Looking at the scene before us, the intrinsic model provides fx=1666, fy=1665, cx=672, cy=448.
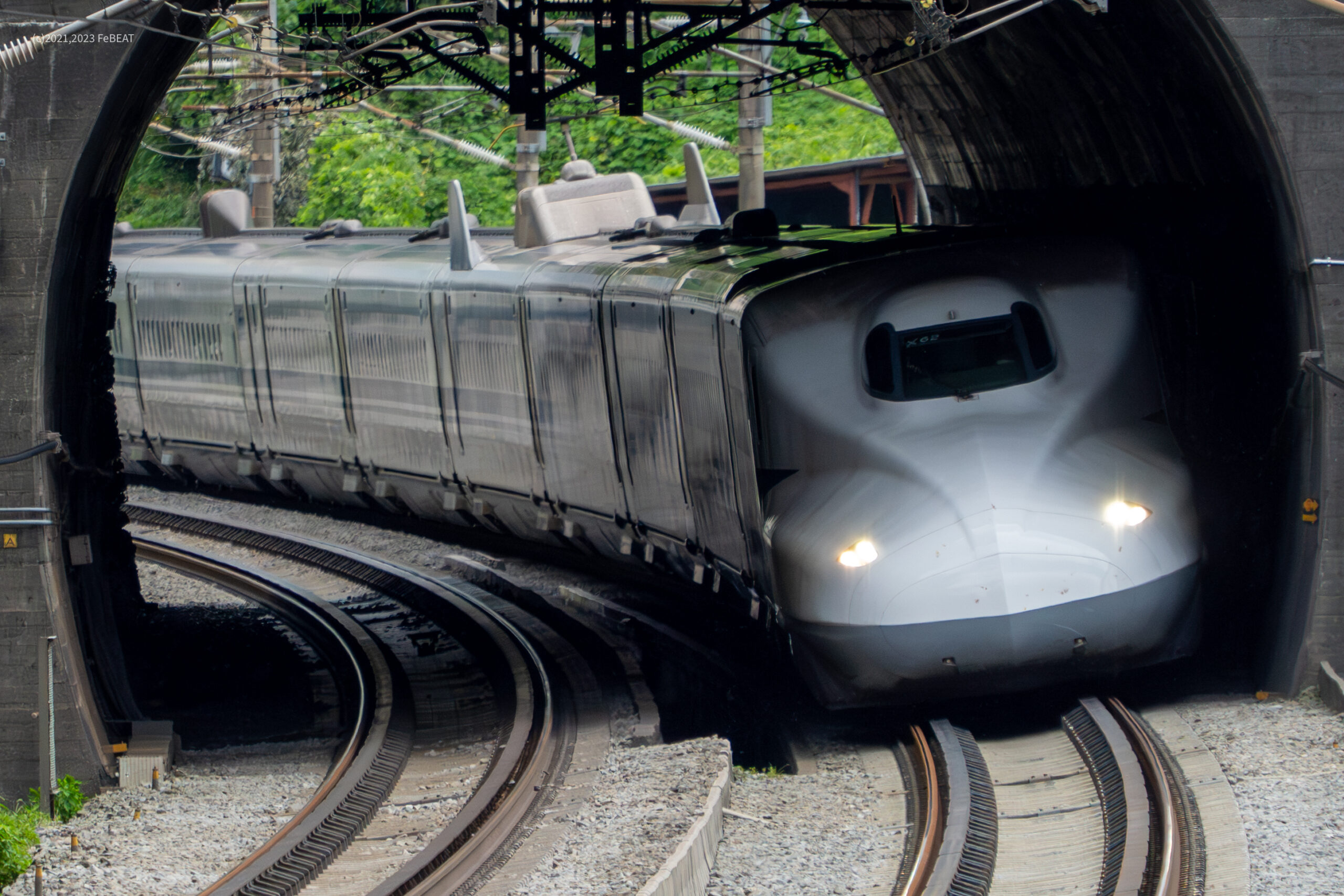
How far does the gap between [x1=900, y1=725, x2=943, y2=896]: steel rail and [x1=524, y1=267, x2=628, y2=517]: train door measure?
4.45 metres

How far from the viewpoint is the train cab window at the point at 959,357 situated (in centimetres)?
1082

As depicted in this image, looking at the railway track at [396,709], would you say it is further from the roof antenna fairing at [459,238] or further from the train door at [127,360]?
the roof antenna fairing at [459,238]

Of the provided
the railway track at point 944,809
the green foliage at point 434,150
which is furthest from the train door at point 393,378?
the green foliage at point 434,150

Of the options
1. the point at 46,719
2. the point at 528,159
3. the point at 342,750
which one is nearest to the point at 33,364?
the point at 46,719

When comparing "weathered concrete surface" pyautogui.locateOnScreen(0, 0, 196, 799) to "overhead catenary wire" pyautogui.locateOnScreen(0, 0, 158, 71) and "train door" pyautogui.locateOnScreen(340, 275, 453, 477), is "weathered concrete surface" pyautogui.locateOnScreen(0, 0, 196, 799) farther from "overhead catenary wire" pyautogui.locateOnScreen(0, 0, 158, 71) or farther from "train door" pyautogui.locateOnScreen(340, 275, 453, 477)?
"train door" pyautogui.locateOnScreen(340, 275, 453, 477)

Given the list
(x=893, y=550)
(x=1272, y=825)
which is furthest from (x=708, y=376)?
(x=1272, y=825)

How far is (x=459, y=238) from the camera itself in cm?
1669

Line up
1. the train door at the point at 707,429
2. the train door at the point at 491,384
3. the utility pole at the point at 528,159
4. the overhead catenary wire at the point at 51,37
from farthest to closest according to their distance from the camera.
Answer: the utility pole at the point at 528,159
the train door at the point at 491,384
the train door at the point at 707,429
the overhead catenary wire at the point at 51,37

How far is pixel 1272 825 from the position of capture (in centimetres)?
888

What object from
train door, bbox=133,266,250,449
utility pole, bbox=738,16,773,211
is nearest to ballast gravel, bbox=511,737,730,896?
utility pole, bbox=738,16,773,211

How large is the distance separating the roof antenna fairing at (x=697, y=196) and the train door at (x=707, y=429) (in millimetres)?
6264

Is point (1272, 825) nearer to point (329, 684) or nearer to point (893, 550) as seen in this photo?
point (893, 550)

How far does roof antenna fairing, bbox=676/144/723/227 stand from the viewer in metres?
18.7

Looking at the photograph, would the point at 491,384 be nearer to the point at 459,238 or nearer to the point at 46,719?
the point at 459,238
